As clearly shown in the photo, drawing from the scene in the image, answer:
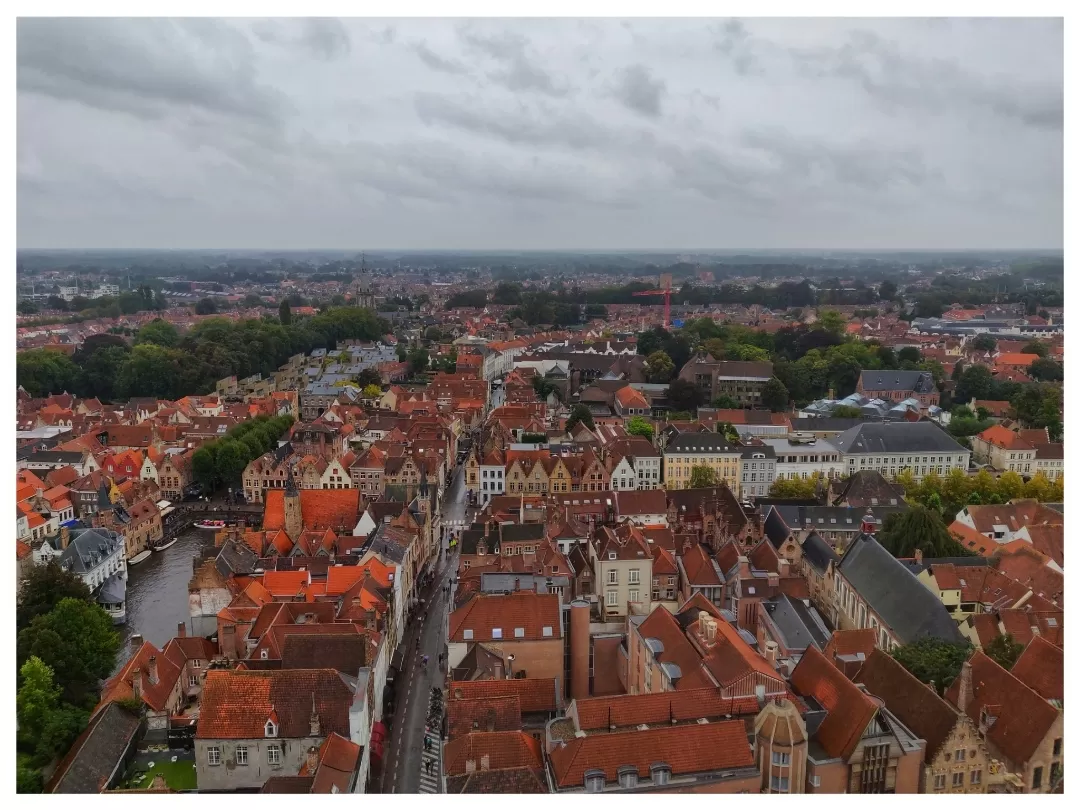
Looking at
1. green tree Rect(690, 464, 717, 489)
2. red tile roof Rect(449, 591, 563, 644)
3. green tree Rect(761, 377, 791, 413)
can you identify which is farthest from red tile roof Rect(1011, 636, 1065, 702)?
green tree Rect(761, 377, 791, 413)

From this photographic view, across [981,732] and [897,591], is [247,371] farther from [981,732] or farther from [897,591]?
[981,732]

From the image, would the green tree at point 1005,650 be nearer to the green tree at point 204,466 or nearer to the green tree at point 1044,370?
the green tree at point 204,466

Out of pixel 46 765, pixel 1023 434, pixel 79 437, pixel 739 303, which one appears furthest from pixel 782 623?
pixel 739 303

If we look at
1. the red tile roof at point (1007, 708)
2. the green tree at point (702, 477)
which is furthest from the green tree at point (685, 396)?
the red tile roof at point (1007, 708)

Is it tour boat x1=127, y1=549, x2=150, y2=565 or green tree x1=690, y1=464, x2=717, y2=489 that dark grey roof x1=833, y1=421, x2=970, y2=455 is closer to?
green tree x1=690, y1=464, x2=717, y2=489

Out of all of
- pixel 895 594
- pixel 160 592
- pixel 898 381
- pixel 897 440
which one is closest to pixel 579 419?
pixel 897 440

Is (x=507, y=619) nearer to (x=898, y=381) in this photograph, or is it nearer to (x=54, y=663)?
(x=54, y=663)
